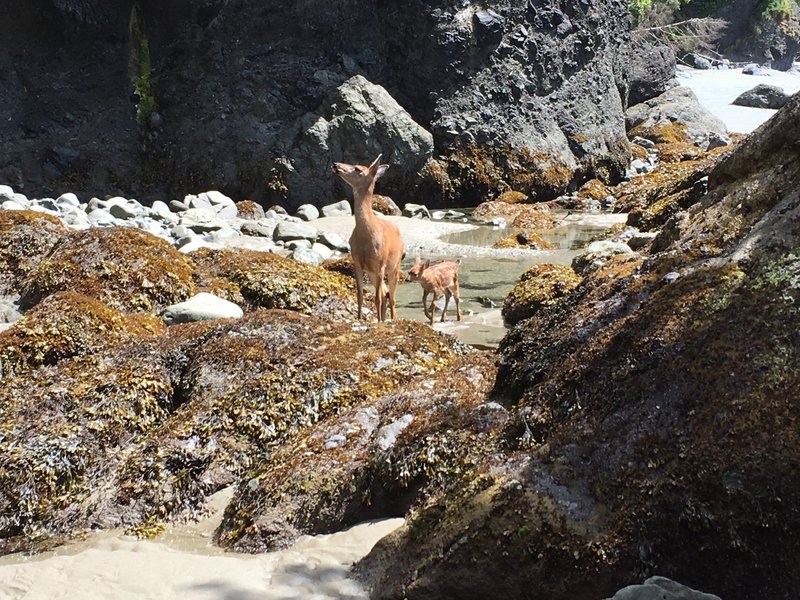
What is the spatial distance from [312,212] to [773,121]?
53.9 feet

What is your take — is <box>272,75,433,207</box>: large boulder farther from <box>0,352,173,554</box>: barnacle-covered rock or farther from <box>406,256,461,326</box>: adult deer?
<box>0,352,173,554</box>: barnacle-covered rock

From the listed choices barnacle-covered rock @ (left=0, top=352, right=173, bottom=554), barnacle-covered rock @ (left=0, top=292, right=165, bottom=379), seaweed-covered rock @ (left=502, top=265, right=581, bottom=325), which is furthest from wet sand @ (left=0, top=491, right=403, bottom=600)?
seaweed-covered rock @ (left=502, top=265, right=581, bottom=325)

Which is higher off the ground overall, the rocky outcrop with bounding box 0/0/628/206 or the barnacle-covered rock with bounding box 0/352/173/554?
the rocky outcrop with bounding box 0/0/628/206

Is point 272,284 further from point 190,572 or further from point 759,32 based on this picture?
point 759,32

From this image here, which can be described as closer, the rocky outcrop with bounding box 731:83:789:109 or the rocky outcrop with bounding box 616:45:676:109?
the rocky outcrop with bounding box 616:45:676:109

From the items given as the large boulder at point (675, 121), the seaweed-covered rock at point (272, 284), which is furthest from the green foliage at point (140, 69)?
the large boulder at point (675, 121)

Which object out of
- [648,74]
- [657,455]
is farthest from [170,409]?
[648,74]

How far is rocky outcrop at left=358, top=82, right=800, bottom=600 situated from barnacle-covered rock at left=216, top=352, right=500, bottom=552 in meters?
0.31

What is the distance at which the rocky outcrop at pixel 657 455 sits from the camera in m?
2.68

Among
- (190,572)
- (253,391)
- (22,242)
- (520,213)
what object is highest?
(22,242)

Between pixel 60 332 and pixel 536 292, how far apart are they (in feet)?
17.6

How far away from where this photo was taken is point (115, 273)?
305 inches

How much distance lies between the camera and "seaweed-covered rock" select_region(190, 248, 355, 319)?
8.54 m

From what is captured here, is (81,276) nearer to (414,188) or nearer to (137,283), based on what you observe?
(137,283)
